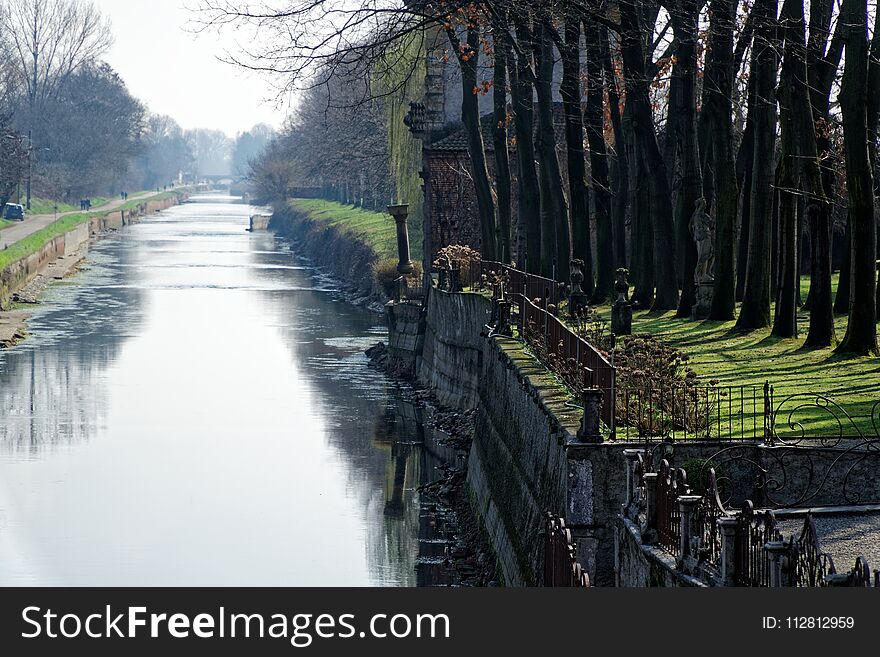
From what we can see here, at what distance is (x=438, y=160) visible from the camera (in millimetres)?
49500

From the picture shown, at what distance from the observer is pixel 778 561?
1092 centimetres

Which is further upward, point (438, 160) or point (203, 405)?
point (438, 160)

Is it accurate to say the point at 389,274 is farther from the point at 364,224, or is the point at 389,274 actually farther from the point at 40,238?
the point at 40,238

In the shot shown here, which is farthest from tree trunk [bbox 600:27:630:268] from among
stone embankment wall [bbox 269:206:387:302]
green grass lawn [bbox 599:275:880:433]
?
stone embankment wall [bbox 269:206:387:302]

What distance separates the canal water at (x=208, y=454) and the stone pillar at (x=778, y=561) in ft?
33.5

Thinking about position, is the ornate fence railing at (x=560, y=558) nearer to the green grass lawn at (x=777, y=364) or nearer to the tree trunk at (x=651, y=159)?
the green grass lawn at (x=777, y=364)

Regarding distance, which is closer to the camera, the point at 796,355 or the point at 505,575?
the point at 505,575

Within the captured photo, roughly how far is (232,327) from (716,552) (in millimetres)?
42593

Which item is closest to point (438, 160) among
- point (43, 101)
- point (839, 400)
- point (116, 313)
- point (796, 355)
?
point (116, 313)

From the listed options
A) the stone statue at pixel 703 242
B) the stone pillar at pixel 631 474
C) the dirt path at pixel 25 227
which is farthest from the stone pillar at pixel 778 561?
the dirt path at pixel 25 227

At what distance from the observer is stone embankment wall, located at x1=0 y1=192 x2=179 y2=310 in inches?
2378

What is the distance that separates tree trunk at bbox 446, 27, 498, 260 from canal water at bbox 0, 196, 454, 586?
16.1 feet

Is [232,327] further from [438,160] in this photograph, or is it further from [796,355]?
[796,355]

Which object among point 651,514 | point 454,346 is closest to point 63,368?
point 454,346
